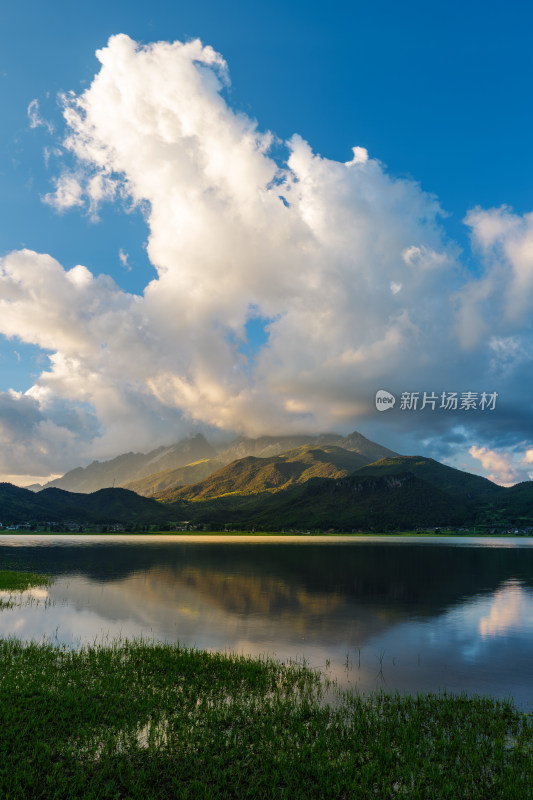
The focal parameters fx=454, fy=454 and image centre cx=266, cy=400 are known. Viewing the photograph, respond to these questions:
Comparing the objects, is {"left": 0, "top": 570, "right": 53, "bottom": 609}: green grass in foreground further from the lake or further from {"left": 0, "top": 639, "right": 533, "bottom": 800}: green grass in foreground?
{"left": 0, "top": 639, "right": 533, "bottom": 800}: green grass in foreground

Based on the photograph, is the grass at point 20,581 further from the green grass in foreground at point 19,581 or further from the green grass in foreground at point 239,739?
the green grass in foreground at point 239,739

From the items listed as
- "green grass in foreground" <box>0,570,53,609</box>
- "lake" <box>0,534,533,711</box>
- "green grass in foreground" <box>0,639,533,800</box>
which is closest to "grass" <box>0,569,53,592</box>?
"green grass in foreground" <box>0,570,53,609</box>

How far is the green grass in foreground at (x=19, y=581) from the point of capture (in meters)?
74.8

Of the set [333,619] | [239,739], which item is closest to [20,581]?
[333,619]

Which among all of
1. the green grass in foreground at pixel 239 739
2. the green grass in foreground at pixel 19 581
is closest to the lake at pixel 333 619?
the green grass in foreground at pixel 19 581

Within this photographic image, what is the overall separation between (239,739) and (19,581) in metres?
76.6

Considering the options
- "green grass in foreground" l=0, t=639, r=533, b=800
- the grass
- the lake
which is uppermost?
"green grass in foreground" l=0, t=639, r=533, b=800

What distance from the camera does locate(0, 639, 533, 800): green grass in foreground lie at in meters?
17.4

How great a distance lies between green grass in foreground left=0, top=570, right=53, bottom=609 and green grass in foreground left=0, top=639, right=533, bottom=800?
153ft

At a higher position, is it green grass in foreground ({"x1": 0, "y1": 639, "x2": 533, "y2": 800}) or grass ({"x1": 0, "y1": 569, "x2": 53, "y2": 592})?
green grass in foreground ({"x1": 0, "y1": 639, "x2": 533, "y2": 800})

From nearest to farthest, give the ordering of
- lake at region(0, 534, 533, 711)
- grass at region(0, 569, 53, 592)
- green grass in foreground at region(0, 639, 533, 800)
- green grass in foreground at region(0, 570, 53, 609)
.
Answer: green grass in foreground at region(0, 639, 533, 800)
lake at region(0, 534, 533, 711)
green grass in foreground at region(0, 570, 53, 609)
grass at region(0, 569, 53, 592)

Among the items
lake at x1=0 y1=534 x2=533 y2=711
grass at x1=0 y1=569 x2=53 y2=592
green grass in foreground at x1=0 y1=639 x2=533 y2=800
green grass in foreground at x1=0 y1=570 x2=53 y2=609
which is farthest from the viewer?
grass at x1=0 y1=569 x2=53 y2=592

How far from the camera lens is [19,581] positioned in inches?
3231

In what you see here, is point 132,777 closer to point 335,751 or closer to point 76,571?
point 335,751
